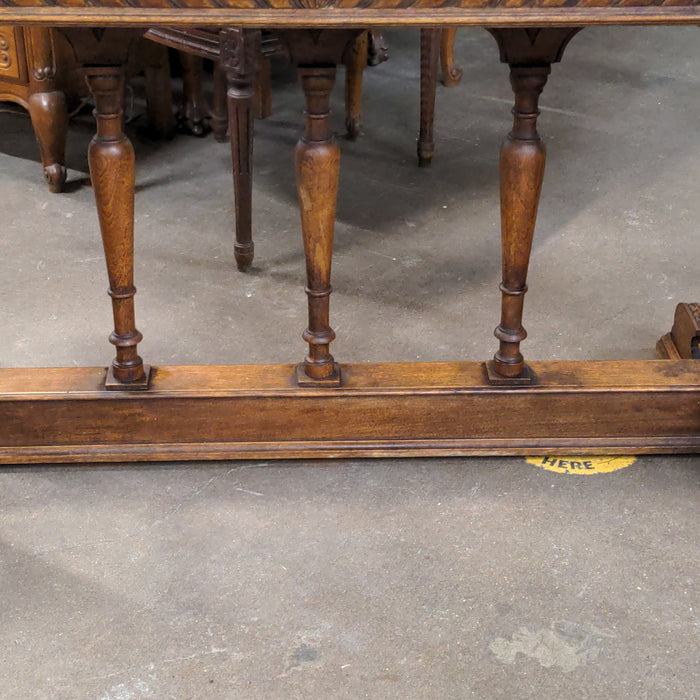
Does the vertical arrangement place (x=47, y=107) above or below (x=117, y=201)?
below

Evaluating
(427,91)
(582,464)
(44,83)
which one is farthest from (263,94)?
(582,464)

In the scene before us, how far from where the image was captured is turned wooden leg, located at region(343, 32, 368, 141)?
3291mm

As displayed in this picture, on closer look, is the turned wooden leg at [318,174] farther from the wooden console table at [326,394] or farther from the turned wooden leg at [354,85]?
the turned wooden leg at [354,85]

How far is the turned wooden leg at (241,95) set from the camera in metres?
2.38

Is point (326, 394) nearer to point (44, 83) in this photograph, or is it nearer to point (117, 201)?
point (117, 201)

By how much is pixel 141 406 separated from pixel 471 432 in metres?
0.60

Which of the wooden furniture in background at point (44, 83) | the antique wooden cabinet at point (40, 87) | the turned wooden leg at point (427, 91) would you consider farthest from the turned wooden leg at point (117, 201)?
the turned wooden leg at point (427, 91)

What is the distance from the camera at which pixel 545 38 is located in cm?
161

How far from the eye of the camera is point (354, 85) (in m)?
3.37

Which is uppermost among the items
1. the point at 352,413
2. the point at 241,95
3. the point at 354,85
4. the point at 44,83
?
the point at 241,95

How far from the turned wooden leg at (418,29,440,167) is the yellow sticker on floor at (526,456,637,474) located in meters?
1.51

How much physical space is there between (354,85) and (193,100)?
525mm

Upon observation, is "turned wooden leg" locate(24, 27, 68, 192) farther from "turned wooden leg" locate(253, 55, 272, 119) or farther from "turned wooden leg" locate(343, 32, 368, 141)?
"turned wooden leg" locate(343, 32, 368, 141)

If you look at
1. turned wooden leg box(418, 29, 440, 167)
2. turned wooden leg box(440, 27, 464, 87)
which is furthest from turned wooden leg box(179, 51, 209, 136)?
turned wooden leg box(440, 27, 464, 87)
